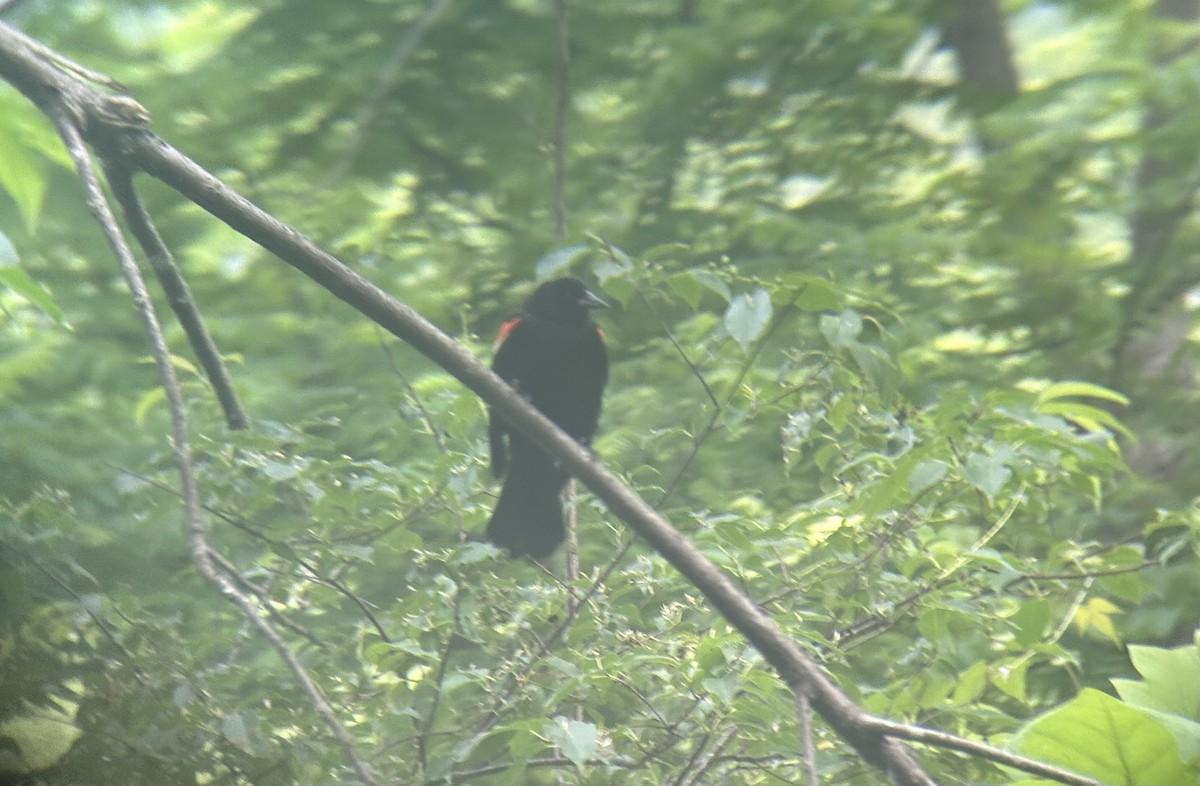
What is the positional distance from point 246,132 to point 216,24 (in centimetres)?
19

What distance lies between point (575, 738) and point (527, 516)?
0.65 meters

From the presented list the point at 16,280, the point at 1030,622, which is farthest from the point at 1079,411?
the point at 16,280

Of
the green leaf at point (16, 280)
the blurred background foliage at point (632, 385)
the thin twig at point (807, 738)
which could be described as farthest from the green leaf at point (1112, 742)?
the green leaf at point (16, 280)

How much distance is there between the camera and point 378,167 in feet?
6.00

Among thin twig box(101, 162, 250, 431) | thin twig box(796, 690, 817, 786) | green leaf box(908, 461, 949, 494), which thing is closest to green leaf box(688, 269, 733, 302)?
green leaf box(908, 461, 949, 494)

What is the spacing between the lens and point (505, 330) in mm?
2141

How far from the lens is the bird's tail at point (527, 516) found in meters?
1.65

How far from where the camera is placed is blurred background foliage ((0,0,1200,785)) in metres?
1.30

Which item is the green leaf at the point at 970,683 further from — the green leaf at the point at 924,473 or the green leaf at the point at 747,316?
the green leaf at the point at 747,316

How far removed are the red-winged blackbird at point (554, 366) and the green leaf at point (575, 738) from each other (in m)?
0.71

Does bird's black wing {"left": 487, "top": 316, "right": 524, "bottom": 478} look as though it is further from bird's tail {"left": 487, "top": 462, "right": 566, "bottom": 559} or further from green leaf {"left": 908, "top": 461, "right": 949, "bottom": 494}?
green leaf {"left": 908, "top": 461, "right": 949, "bottom": 494}

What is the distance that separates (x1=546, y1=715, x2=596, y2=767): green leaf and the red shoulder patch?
1.11 metres

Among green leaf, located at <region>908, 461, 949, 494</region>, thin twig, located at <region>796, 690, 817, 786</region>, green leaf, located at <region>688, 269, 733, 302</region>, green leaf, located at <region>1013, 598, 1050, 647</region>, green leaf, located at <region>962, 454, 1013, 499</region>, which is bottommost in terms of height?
green leaf, located at <region>1013, 598, 1050, 647</region>

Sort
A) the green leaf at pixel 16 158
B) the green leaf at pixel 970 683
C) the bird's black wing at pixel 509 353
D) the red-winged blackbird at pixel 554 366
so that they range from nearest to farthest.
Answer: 1. the green leaf at pixel 16 158
2. the green leaf at pixel 970 683
3. the red-winged blackbird at pixel 554 366
4. the bird's black wing at pixel 509 353
